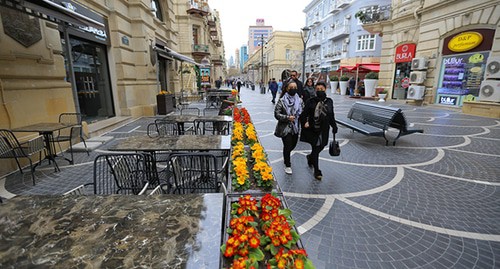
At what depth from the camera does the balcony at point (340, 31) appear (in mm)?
30266

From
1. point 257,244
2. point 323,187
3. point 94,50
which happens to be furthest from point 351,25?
point 257,244

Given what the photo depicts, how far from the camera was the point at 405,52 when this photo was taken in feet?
54.1

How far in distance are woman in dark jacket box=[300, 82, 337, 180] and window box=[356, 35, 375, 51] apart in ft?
96.8

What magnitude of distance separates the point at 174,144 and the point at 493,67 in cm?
1415

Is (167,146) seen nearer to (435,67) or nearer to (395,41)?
(435,67)

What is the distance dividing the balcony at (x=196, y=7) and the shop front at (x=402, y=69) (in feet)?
67.4

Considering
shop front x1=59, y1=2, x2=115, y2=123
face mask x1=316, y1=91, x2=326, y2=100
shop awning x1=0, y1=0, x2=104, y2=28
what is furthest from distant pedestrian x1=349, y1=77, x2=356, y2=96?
shop awning x1=0, y1=0, x2=104, y2=28

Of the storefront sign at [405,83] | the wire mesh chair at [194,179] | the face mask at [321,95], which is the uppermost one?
the storefront sign at [405,83]

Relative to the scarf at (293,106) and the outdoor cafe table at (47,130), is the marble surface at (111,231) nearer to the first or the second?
the scarf at (293,106)

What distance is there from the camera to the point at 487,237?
283cm

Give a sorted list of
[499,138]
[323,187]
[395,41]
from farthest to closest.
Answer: [395,41] → [499,138] → [323,187]

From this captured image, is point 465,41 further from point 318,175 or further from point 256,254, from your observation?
point 256,254

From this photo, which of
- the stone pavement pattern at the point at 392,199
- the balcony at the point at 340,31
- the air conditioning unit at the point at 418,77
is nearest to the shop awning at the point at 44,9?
the stone pavement pattern at the point at 392,199

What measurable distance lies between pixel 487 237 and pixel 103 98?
11671 millimetres
